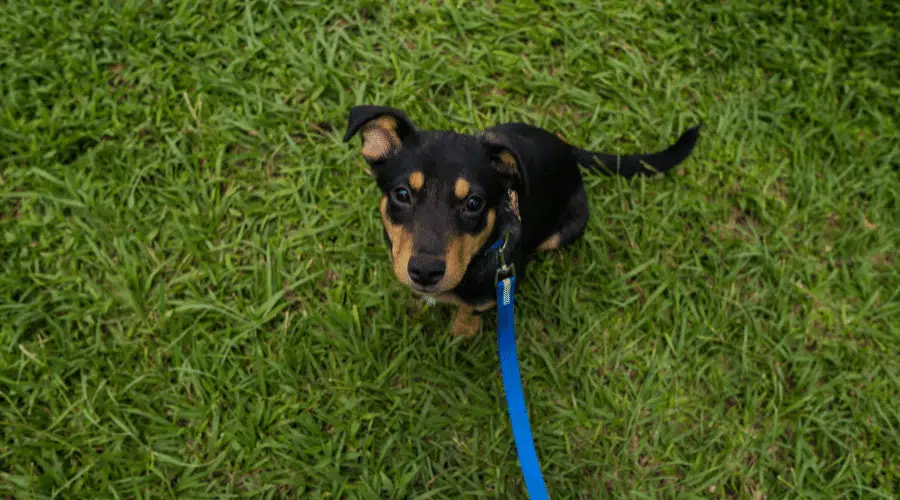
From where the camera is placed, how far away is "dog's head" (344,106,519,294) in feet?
8.21

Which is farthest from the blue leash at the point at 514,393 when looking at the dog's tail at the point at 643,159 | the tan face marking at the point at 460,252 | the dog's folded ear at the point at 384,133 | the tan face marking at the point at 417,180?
the dog's tail at the point at 643,159

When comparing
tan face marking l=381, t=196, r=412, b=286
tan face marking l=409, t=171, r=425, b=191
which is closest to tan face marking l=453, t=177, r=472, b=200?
tan face marking l=409, t=171, r=425, b=191

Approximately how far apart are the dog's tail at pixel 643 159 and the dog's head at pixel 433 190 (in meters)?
1.09

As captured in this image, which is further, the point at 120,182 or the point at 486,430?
the point at 120,182

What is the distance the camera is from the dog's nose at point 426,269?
8.00 feet

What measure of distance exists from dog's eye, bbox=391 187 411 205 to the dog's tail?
144cm

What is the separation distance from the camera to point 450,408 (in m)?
3.46

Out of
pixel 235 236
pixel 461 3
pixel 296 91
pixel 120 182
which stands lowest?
pixel 235 236

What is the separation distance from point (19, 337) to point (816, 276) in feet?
15.9

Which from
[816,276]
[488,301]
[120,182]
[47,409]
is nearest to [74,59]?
[120,182]

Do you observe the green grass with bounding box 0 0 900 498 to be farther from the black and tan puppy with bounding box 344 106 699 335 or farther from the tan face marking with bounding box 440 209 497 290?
the tan face marking with bounding box 440 209 497 290

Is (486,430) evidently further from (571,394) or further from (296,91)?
(296,91)

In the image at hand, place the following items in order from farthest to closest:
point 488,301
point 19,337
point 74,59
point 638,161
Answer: point 74,59 < point 638,161 < point 19,337 < point 488,301

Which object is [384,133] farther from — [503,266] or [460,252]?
[503,266]
